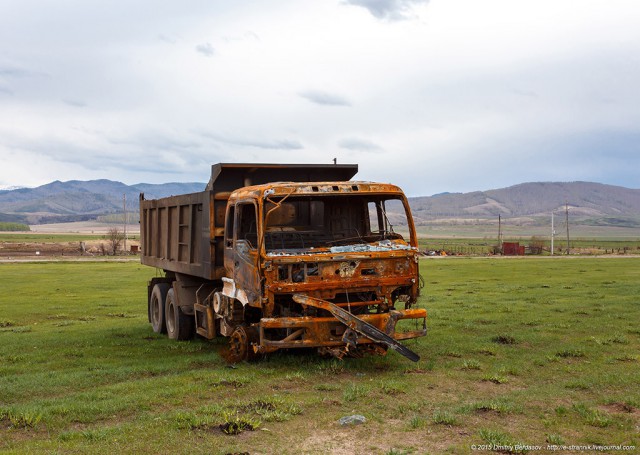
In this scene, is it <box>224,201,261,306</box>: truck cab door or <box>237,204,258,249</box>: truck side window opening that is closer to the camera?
<box>224,201,261,306</box>: truck cab door

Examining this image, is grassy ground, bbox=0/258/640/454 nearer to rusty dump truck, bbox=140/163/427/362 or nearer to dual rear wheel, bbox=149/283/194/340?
dual rear wheel, bbox=149/283/194/340

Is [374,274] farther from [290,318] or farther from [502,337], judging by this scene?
[502,337]

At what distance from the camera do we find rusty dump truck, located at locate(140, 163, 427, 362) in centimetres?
1087

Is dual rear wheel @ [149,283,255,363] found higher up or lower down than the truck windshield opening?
lower down

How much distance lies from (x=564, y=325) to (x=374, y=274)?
23.3ft

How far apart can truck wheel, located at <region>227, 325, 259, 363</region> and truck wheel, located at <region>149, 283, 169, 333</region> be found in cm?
458

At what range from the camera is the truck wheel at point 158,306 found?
53.5 ft

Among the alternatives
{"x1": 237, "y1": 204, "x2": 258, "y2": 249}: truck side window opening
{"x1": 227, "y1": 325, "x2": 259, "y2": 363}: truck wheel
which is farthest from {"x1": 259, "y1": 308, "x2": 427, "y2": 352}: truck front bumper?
{"x1": 237, "y1": 204, "x2": 258, "y2": 249}: truck side window opening

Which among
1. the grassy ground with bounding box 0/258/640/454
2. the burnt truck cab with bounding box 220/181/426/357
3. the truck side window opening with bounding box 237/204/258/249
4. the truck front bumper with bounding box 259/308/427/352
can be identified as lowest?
the grassy ground with bounding box 0/258/640/454

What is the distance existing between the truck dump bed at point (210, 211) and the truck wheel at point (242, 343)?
1409mm

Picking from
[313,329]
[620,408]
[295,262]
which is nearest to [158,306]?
[313,329]

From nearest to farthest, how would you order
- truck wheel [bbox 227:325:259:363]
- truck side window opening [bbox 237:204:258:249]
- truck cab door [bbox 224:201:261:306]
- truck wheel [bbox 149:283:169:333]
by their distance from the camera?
truck cab door [bbox 224:201:261:306] < truck wheel [bbox 227:325:259:363] < truck side window opening [bbox 237:204:258:249] < truck wheel [bbox 149:283:169:333]

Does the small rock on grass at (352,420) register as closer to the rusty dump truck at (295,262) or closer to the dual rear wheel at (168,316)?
the rusty dump truck at (295,262)

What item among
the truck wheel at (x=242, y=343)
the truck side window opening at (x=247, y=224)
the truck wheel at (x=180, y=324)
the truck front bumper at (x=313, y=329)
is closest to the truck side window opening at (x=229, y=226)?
the truck side window opening at (x=247, y=224)
